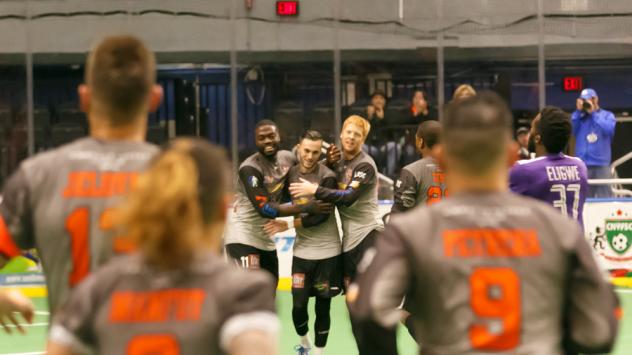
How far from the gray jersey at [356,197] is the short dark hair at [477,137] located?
220 inches

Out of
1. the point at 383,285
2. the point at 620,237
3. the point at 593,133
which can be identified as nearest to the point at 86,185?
the point at 383,285

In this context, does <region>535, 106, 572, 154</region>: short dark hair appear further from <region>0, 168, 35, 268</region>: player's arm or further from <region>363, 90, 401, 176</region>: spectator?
<region>363, 90, 401, 176</region>: spectator

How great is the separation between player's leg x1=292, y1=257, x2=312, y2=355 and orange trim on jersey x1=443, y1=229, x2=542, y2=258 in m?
5.92

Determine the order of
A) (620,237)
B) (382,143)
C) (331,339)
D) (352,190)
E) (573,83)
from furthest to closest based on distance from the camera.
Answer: (573,83)
(382,143)
(620,237)
(331,339)
(352,190)

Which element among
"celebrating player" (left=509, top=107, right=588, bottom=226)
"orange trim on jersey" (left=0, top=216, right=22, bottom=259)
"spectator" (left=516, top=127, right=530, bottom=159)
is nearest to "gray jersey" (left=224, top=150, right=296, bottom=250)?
"celebrating player" (left=509, top=107, right=588, bottom=226)

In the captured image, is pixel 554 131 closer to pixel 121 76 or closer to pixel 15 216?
pixel 121 76

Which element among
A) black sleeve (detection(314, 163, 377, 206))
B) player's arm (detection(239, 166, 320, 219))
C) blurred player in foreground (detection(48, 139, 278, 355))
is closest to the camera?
blurred player in foreground (detection(48, 139, 278, 355))

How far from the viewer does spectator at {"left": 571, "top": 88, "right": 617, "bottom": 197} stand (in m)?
15.1

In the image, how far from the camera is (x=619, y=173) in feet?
52.1

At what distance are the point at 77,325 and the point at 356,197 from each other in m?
6.10

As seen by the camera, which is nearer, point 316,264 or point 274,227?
point 316,264

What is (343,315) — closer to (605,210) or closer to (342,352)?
(342,352)

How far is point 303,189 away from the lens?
8945 millimetres

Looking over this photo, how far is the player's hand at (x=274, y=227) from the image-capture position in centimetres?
930
